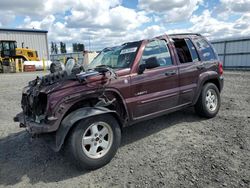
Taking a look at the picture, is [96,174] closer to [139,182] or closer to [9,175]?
[139,182]

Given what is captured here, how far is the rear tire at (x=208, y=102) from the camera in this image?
209 inches

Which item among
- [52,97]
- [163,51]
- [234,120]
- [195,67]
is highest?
[163,51]

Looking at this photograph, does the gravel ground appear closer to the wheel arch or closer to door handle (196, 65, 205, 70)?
the wheel arch

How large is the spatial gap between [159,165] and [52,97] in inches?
75.7

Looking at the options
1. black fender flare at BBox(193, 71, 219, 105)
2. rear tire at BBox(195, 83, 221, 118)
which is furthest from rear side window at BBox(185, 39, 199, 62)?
rear tire at BBox(195, 83, 221, 118)

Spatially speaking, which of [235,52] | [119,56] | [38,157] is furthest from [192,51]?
[235,52]

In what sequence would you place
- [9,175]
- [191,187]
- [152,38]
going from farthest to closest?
[152,38], [9,175], [191,187]

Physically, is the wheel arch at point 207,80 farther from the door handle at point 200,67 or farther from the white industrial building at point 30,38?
the white industrial building at point 30,38

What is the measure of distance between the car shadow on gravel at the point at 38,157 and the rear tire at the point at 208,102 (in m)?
0.25

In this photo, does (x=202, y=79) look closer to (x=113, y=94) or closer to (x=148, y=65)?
(x=148, y=65)

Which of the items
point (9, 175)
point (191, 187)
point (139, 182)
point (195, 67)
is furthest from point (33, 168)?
point (195, 67)

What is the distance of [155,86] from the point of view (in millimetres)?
4355

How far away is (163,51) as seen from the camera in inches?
186

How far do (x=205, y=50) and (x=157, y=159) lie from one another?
3.13 m
